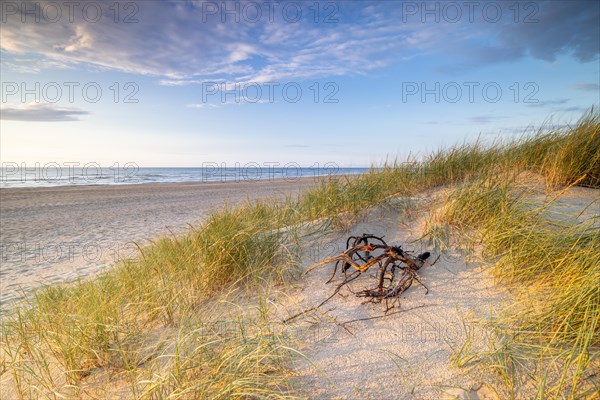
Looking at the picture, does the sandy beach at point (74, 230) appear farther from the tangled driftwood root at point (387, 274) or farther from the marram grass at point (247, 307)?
the tangled driftwood root at point (387, 274)

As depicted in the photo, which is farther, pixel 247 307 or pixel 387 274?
pixel 387 274

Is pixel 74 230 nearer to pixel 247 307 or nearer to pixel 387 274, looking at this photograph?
pixel 247 307

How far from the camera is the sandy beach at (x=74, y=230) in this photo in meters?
5.26

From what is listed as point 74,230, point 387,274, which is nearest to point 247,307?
point 387,274

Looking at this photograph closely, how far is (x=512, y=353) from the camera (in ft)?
5.02

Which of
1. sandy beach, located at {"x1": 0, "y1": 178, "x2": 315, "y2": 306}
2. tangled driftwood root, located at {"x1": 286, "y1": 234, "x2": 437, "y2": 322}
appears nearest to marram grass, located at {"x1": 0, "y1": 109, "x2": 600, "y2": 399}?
tangled driftwood root, located at {"x1": 286, "y1": 234, "x2": 437, "y2": 322}

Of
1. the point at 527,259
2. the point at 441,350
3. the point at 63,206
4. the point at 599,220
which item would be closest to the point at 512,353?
the point at 441,350

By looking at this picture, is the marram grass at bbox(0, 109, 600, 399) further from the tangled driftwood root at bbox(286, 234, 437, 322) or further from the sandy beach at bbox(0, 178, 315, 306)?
the sandy beach at bbox(0, 178, 315, 306)

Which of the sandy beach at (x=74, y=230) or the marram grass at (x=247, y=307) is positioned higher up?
the marram grass at (x=247, y=307)

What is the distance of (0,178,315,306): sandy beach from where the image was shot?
5262mm

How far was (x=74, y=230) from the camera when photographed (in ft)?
27.5

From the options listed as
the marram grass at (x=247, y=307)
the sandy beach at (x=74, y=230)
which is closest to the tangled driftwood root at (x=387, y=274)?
the marram grass at (x=247, y=307)

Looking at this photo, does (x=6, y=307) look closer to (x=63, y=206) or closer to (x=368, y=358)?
(x=368, y=358)

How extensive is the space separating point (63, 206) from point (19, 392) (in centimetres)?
1267
